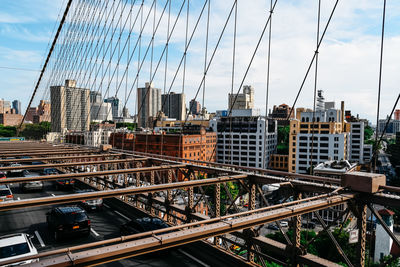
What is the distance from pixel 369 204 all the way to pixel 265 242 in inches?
98.7

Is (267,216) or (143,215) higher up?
(267,216)

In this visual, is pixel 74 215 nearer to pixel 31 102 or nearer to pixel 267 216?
pixel 267 216

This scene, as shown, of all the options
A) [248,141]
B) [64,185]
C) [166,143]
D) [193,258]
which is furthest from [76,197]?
[248,141]

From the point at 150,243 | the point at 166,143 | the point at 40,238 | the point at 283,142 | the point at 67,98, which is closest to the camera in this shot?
the point at 150,243

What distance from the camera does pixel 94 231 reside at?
1155 cm

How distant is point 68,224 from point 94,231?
1273 mm

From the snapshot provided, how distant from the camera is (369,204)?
6.33 m

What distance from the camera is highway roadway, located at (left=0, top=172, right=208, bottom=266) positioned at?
8523mm

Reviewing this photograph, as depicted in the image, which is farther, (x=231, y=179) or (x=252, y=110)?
(x=252, y=110)

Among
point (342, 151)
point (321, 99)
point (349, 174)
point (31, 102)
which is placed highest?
point (321, 99)

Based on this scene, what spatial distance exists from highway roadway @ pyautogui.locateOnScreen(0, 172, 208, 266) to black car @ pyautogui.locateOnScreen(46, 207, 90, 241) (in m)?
0.25

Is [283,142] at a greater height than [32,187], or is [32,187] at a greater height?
[32,187]

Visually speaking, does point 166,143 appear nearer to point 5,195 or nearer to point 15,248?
point 5,195

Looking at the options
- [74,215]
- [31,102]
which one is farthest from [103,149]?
[31,102]
